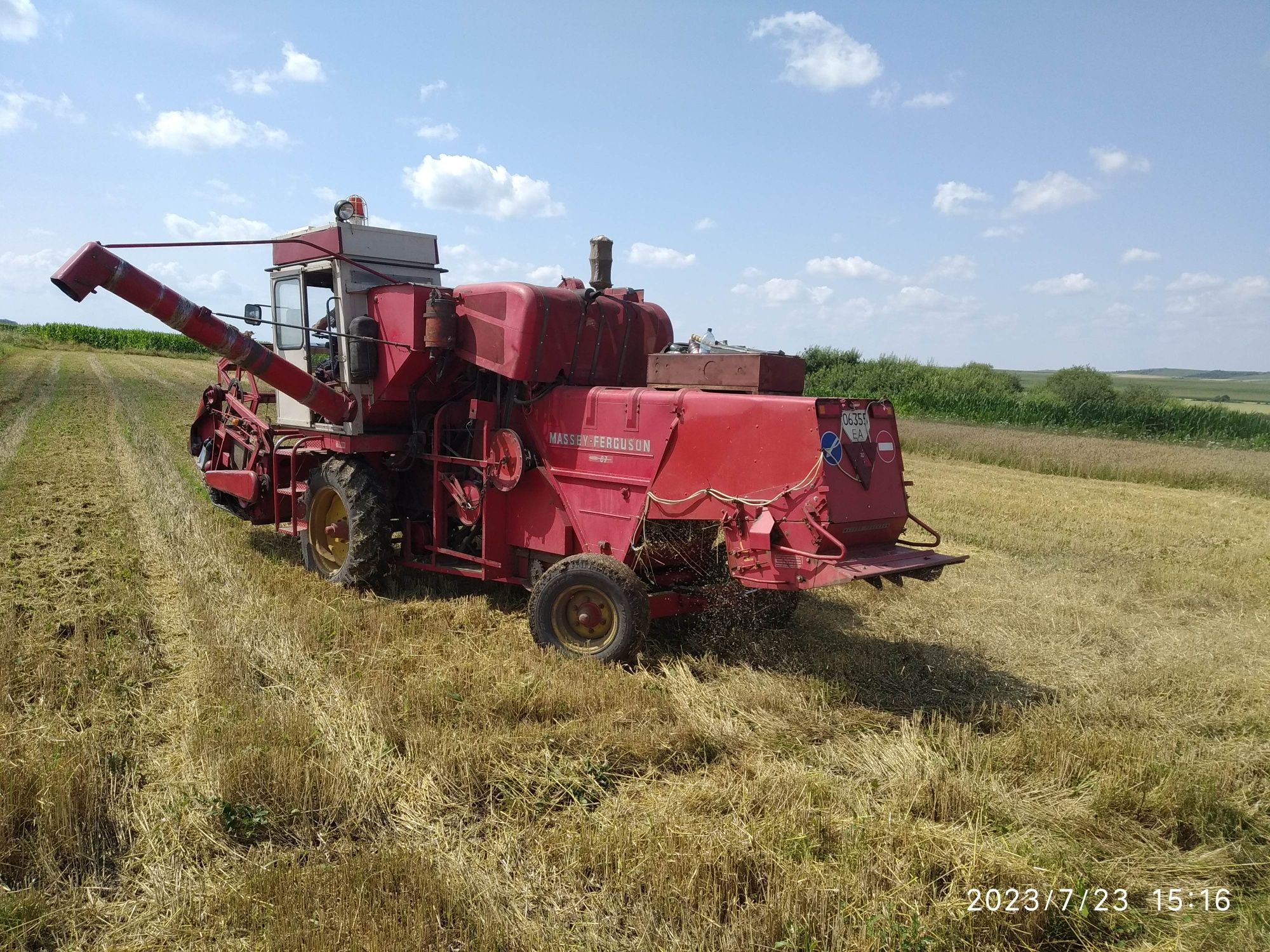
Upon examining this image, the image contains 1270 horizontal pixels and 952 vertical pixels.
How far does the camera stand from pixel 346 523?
7496 millimetres

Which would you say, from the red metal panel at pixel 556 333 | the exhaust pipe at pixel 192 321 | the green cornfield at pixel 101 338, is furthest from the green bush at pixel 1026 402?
the green cornfield at pixel 101 338

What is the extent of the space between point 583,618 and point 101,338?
52961mm

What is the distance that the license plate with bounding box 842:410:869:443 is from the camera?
5184 mm

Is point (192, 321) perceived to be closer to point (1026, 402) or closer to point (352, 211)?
point (352, 211)

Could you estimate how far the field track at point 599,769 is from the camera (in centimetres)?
303

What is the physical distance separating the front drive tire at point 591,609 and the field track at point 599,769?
0.64 ft

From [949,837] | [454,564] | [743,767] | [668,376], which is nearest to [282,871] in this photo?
[743,767]

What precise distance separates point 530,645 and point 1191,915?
3.97 meters

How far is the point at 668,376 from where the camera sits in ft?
19.6

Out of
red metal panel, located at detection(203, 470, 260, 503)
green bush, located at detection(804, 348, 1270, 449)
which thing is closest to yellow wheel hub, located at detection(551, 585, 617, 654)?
red metal panel, located at detection(203, 470, 260, 503)

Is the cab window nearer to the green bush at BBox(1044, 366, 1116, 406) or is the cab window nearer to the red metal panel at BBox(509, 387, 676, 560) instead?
the red metal panel at BBox(509, 387, 676, 560)

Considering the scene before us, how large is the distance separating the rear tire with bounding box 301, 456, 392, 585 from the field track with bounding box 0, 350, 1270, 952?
0.32m
